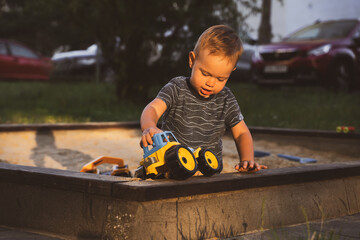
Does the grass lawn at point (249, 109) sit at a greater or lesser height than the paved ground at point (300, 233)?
greater

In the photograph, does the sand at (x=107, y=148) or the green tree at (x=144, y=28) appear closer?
the sand at (x=107, y=148)

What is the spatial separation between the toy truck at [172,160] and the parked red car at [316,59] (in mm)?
8967

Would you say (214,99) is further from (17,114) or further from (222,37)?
(17,114)

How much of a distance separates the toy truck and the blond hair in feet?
1.80

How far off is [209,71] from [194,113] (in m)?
0.33

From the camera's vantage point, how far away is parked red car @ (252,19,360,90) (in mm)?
11078

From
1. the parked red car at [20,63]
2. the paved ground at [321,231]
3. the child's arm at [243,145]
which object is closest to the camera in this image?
the paved ground at [321,231]

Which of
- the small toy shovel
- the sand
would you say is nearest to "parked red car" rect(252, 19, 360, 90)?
the sand

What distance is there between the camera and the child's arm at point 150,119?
2.50 m

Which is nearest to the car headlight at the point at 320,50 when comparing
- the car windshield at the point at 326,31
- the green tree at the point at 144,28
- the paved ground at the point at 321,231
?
the car windshield at the point at 326,31

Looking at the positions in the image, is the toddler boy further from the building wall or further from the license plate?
the building wall

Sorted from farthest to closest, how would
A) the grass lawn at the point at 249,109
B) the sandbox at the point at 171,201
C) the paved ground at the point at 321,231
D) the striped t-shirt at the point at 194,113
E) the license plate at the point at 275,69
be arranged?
the license plate at the point at 275,69 < the grass lawn at the point at 249,109 < the striped t-shirt at the point at 194,113 < the paved ground at the point at 321,231 < the sandbox at the point at 171,201

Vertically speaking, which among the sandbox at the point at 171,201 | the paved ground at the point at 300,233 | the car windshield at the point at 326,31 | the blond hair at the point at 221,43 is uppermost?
the car windshield at the point at 326,31

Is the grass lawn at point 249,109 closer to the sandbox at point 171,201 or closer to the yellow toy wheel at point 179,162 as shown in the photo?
the sandbox at point 171,201
